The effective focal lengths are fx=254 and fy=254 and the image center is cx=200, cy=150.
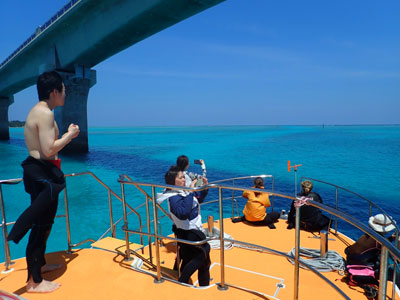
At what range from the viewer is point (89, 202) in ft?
41.7

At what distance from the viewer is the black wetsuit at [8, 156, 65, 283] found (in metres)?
2.43

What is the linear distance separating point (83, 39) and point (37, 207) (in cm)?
2228

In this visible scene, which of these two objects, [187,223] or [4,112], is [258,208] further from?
[4,112]

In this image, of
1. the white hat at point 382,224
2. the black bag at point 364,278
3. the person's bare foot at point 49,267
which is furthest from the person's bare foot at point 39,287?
the white hat at point 382,224

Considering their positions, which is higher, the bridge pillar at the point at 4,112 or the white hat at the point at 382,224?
the bridge pillar at the point at 4,112

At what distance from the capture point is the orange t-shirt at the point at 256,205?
627 centimetres

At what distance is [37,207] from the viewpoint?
2449mm

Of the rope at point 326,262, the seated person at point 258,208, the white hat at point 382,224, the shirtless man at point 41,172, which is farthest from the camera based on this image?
the seated person at point 258,208

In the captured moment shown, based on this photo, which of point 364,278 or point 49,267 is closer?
point 49,267

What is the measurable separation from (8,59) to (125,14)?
2200 centimetres

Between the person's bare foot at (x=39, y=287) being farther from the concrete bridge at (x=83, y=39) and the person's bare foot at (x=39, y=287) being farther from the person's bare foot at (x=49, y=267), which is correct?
the concrete bridge at (x=83, y=39)

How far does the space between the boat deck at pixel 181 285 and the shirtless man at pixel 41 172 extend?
40cm

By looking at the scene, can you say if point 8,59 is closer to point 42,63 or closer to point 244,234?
point 42,63

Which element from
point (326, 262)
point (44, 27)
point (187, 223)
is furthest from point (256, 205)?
point (44, 27)
